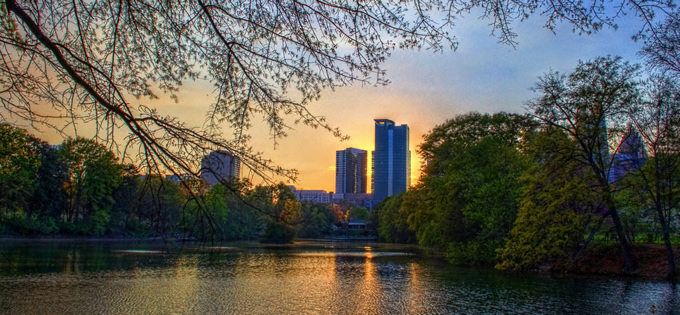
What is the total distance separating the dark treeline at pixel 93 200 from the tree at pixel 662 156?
49.8 ft

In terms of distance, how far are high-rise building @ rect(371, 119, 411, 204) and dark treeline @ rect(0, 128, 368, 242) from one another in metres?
54.8

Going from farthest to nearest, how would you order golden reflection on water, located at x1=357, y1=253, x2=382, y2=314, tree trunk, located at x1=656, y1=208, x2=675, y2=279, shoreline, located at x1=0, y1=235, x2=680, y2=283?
shoreline, located at x1=0, y1=235, x2=680, y2=283 → tree trunk, located at x1=656, y1=208, x2=675, y2=279 → golden reflection on water, located at x1=357, y1=253, x2=382, y2=314

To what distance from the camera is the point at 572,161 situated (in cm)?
2327

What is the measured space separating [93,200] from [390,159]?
11798 cm

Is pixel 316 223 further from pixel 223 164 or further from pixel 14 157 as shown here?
pixel 223 164

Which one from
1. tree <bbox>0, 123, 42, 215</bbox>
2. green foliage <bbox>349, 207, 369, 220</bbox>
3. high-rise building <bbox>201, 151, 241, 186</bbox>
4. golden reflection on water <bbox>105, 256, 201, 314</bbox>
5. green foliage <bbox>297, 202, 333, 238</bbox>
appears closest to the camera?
high-rise building <bbox>201, 151, 241, 186</bbox>

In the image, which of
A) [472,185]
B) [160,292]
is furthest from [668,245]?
[160,292]

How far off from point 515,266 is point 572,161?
21.2 feet

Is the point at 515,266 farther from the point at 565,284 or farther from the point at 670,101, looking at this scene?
the point at 670,101

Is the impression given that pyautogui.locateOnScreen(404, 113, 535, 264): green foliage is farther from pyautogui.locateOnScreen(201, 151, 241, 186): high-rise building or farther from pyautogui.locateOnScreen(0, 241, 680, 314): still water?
pyautogui.locateOnScreen(201, 151, 241, 186): high-rise building

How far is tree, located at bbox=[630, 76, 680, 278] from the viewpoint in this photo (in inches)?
802

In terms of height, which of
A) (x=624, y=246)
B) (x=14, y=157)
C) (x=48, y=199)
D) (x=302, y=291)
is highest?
(x=14, y=157)

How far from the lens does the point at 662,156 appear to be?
21.2 m

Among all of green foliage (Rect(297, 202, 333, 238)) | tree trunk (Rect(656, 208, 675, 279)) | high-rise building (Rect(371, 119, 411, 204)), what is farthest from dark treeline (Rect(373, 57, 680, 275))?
high-rise building (Rect(371, 119, 411, 204))
